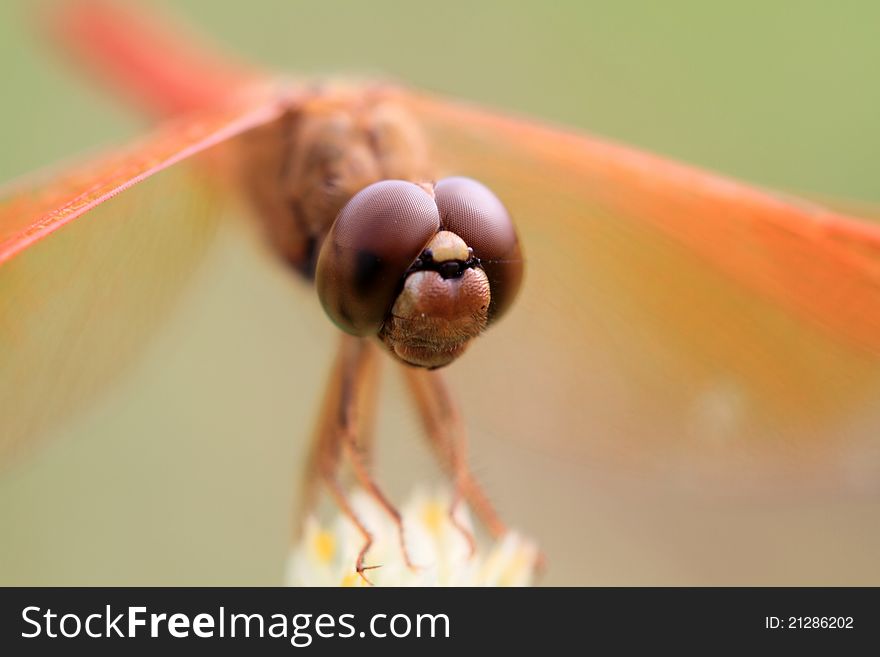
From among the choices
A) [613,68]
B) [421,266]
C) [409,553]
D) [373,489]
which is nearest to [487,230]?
[421,266]

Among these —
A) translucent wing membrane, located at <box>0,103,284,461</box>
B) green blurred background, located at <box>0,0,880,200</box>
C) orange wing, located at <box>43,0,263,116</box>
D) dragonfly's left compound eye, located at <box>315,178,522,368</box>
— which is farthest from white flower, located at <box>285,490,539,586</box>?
green blurred background, located at <box>0,0,880,200</box>

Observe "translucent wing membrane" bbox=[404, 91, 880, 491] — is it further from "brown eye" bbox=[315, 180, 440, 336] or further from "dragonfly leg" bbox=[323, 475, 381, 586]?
"dragonfly leg" bbox=[323, 475, 381, 586]

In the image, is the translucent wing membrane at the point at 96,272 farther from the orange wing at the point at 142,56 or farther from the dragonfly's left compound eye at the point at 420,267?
the orange wing at the point at 142,56

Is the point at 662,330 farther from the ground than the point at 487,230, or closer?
farther from the ground

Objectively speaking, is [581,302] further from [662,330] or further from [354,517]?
Result: [354,517]

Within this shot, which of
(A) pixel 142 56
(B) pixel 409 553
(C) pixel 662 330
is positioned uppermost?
(A) pixel 142 56

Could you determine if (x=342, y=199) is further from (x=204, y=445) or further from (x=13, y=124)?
(x=13, y=124)

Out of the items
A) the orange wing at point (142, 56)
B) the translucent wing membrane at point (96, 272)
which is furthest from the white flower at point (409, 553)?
the orange wing at point (142, 56)
